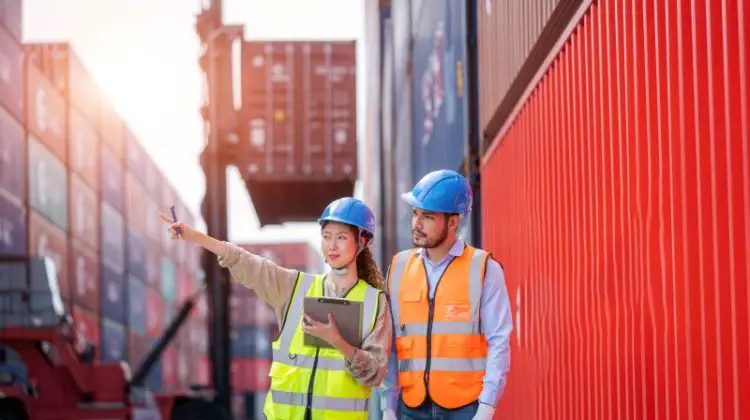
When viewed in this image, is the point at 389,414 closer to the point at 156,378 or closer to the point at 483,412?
the point at 483,412

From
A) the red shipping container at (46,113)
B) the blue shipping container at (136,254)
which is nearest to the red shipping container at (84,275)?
the red shipping container at (46,113)

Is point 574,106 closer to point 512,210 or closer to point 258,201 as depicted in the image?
point 512,210

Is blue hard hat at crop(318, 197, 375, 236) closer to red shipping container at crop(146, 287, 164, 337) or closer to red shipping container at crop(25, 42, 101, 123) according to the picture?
red shipping container at crop(25, 42, 101, 123)

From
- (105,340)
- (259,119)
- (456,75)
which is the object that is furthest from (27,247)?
(456,75)

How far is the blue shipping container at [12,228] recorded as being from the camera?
22.6 m

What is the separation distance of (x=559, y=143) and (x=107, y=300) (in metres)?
28.3

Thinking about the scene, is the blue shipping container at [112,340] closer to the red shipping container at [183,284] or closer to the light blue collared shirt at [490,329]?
the red shipping container at [183,284]

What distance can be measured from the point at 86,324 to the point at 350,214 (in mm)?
26724

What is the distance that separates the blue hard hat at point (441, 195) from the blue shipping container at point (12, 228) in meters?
19.1

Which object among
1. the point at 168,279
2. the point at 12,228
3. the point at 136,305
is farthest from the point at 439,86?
the point at 168,279

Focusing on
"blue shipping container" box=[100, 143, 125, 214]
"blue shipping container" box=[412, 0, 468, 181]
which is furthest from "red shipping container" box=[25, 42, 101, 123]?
"blue shipping container" box=[412, 0, 468, 181]

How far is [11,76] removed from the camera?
2439 cm

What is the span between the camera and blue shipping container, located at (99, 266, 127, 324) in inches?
1270

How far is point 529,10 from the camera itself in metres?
6.70
